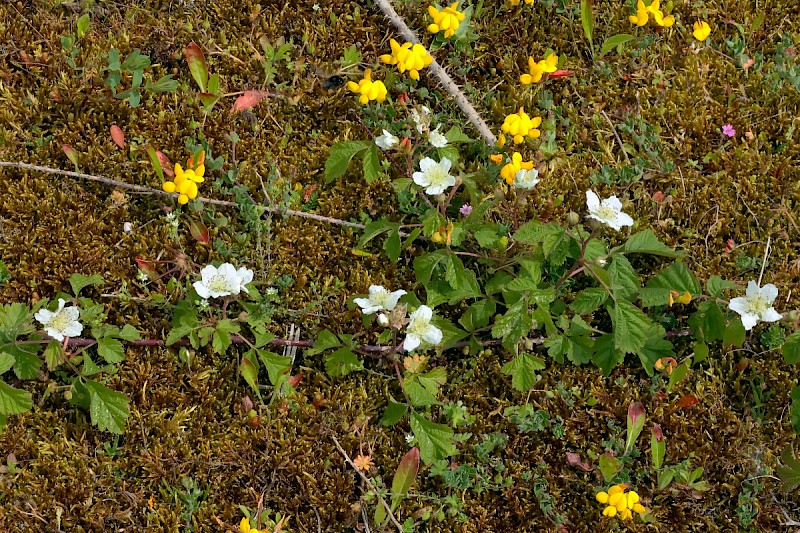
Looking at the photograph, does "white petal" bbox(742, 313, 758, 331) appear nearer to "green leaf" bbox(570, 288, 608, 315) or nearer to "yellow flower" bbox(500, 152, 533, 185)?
"green leaf" bbox(570, 288, 608, 315)

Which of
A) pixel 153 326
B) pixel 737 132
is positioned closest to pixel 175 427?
pixel 153 326

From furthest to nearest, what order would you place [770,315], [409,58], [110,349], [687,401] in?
[409,58]
[687,401]
[110,349]
[770,315]

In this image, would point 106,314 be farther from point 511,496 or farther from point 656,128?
point 656,128

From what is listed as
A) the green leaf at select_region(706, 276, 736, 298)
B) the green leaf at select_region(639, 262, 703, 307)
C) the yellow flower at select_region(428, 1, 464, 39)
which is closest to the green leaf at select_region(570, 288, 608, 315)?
the green leaf at select_region(639, 262, 703, 307)

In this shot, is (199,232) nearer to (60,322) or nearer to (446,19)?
(60,322)

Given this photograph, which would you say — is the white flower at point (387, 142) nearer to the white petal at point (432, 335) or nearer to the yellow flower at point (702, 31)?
the white petal at point (432, 335)

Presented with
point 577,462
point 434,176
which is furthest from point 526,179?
point 577,462
